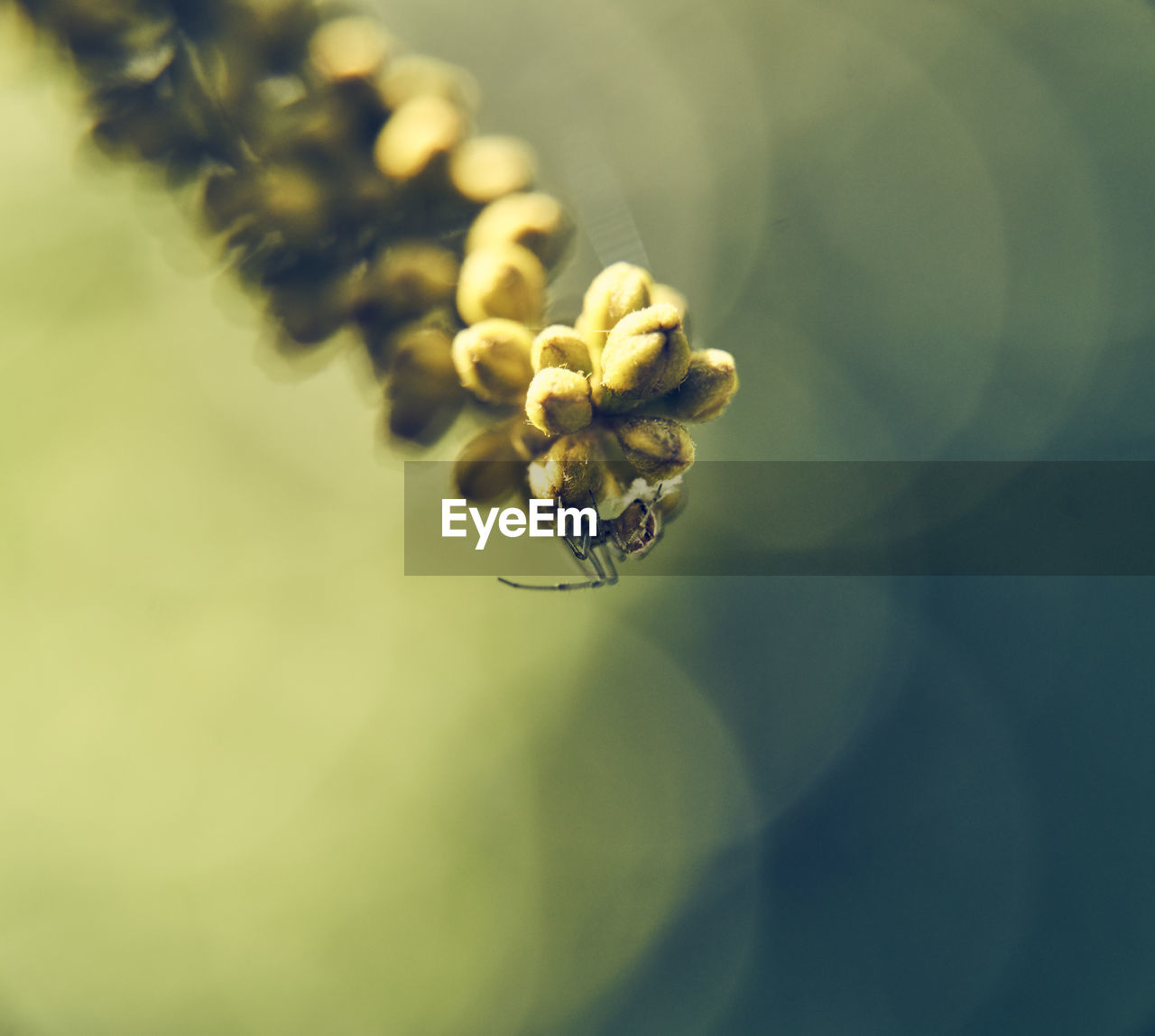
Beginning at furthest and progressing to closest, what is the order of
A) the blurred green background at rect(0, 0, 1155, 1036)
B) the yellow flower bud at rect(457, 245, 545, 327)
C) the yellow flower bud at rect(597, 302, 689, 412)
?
the blurred green background at rect(0, 0, 1155, 1036)
the yellow flower bud at rect(457, 245, 545, 327)
the yellow flower bud at rect(597, 302, 689, 412)

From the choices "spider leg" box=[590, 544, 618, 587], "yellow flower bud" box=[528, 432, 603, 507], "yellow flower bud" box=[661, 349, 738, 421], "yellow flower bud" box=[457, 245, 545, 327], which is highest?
"yellow flower bud" box=[457, 245, 545, 327]

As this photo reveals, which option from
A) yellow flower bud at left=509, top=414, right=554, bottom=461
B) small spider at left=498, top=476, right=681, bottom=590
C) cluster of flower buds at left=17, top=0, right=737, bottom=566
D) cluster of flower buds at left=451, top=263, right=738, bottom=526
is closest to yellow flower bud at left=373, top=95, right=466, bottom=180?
cluster of flower buds at left=17, top=0, right=737, bottom=566

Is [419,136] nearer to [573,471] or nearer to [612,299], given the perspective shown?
[612,299]

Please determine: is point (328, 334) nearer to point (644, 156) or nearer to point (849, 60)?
point (644, 156)

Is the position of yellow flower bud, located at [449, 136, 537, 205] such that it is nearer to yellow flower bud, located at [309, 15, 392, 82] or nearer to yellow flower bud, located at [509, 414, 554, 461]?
yellow flower bud, located at [309, 15, 392, 82]

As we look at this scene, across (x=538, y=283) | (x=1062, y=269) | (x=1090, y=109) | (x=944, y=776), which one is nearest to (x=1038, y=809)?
(x=944, y=776)

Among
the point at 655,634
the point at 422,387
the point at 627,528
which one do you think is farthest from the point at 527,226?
the point at 655,634

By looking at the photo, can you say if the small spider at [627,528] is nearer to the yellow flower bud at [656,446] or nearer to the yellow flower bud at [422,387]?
the yellow flower bud at [656,446]
